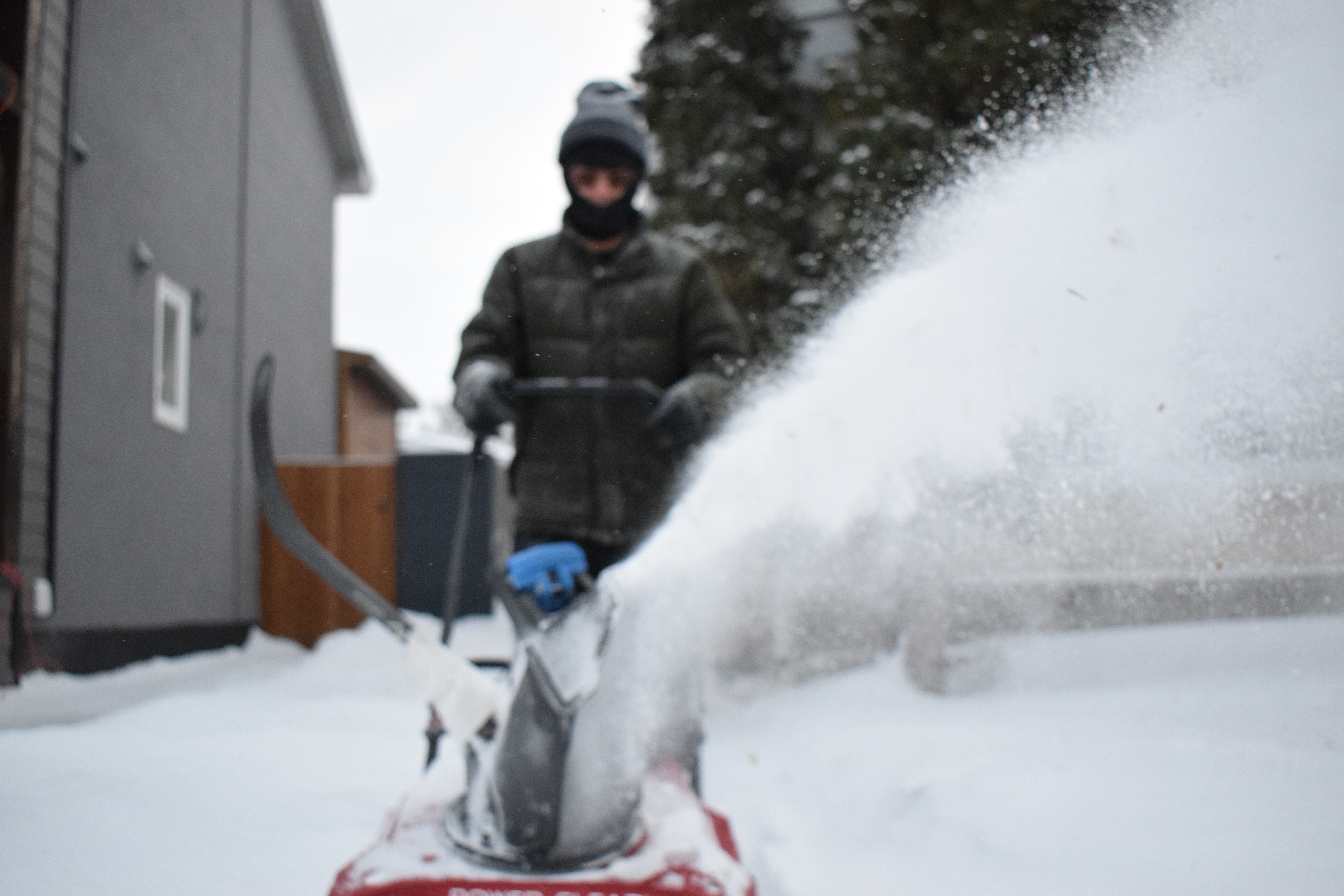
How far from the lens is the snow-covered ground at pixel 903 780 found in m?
1.66

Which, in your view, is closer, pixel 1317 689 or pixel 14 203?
pixel 1317 689

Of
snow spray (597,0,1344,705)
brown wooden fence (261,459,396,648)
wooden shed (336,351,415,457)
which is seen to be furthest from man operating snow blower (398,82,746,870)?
wooden shed (336,351,415,457)

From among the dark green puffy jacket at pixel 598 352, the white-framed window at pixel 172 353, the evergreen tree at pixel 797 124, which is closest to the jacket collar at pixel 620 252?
the dark green puffy jacket at pixel 598 352

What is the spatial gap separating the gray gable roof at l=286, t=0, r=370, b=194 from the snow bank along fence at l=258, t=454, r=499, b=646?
280 centimetres

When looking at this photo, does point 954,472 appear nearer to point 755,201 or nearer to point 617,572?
point 617,572

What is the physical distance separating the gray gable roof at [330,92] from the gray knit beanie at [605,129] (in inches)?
184

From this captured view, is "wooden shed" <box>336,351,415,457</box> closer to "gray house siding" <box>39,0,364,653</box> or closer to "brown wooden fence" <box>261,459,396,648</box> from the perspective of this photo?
"gray house siding" <box>39,0,364,653</box>

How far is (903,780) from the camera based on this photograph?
109 inches

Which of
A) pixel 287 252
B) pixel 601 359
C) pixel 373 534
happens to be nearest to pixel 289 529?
pixel 601 359

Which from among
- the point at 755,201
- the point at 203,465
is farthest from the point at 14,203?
the point at 755,201

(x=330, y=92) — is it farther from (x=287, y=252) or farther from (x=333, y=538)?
(x=333, y=538)

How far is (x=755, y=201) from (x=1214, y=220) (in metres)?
4.82

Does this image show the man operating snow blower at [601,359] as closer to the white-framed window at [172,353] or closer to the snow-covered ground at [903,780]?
the snow-covered ground at [903,780]

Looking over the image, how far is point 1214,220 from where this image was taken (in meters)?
1.73
